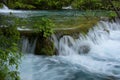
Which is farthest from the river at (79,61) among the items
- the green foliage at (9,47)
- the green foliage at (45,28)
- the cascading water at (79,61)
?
the green foliage at (9,47)

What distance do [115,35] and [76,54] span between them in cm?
411

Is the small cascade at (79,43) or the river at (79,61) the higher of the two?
the small cascade at (79,43)

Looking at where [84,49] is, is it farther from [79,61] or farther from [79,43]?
[79,61]

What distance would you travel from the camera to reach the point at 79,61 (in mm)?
8492

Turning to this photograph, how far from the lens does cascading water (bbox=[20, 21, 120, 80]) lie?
23.3ft

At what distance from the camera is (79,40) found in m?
9.66

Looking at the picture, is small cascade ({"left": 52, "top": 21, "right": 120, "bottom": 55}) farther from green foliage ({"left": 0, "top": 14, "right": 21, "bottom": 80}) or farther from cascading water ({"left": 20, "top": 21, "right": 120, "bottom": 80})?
green foliage ({"left": 0, "top": 14, "right": 21, "bottom": 80})

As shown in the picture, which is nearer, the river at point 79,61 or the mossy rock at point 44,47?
the river at point 79,61

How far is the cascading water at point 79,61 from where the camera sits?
7089 millimetres

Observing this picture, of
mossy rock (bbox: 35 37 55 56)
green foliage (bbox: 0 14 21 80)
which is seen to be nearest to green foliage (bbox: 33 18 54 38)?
mossy rock (bbox: 35 37 55 56)

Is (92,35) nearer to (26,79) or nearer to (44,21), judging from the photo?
(44,21)

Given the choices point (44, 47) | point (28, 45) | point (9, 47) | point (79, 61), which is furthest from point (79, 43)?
point (9, 47)

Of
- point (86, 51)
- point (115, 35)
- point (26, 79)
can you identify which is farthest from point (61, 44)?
point (115, 35)

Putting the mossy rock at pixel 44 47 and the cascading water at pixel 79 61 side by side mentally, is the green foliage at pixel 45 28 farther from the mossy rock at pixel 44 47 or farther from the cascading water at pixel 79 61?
the cascading water at pixel 79 61
